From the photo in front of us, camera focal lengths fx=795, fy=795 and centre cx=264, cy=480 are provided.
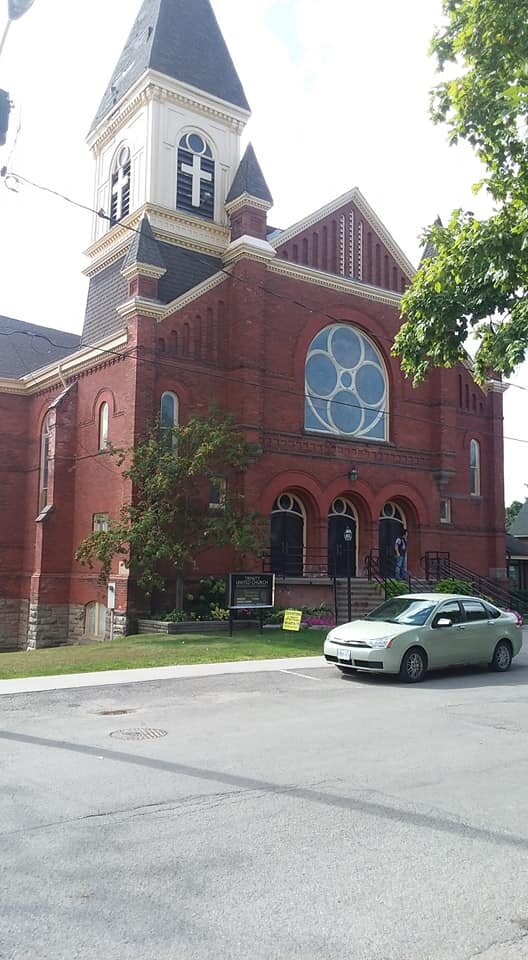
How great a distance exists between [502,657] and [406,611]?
2.58m

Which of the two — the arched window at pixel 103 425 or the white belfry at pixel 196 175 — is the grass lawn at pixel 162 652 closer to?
the arched window at pixel 103 425

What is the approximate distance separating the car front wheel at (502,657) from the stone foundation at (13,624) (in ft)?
60.7

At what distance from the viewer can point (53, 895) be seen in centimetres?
459

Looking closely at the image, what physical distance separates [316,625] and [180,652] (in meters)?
6.20

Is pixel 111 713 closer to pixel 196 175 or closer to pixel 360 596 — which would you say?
pixel 360 596

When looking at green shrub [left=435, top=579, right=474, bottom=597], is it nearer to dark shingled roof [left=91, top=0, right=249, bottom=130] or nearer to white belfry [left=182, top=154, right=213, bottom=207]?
white belfry [left=182, top=154, right=213, bottom=207]

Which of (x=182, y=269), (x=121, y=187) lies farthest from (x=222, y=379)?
(x=121, y=187)

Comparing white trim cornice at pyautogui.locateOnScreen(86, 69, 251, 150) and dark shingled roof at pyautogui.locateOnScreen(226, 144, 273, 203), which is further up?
white trim cornice at pyautogui.locateOnScreen(86, 69, 251, 150)

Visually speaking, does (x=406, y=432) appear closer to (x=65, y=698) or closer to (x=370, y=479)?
(x=370, y=479)

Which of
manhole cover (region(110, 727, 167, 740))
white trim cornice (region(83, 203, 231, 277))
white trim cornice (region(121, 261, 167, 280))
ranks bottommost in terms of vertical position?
manhole cover (region(110, 727, 167, 740))

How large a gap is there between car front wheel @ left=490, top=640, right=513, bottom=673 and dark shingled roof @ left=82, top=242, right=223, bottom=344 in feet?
50.8

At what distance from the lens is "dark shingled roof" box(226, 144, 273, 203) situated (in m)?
27.0

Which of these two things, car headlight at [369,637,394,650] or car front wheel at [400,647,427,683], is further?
car front wheel at [400,647,427,683]

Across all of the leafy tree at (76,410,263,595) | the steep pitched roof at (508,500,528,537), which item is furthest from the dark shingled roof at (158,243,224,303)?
the steep pitched roof at (508,500,528,537)
